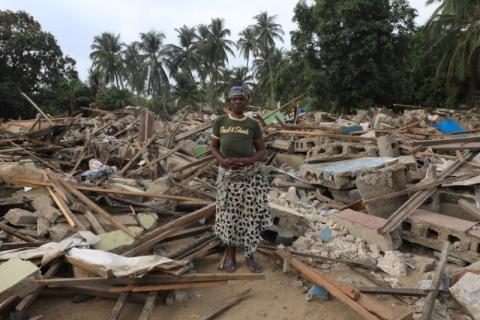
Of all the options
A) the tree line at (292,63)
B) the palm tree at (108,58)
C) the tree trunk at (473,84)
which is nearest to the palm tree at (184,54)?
the tree line at (292,63)

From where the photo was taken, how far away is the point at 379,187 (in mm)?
4195

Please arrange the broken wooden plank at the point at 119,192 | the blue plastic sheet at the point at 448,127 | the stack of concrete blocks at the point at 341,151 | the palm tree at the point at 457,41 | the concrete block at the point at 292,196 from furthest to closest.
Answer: the palm tree at the point at 457,41 → the blue plastic sheet at the point at 448,127 → the stack of concrete blocks at the point at 341,151 → the concrete block at the point at 292,196 → the broken wooden plank at the point at 119,192

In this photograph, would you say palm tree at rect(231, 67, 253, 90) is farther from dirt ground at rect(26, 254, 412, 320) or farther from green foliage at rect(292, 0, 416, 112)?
dirt ground at rect(26, 254, 412, 320)

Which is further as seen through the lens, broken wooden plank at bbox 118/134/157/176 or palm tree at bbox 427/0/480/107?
palm tree at bbox 427/0/480/107

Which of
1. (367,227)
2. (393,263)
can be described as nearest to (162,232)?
(367,227)

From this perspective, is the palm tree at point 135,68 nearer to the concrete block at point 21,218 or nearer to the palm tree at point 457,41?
the palm tree at point 457,41

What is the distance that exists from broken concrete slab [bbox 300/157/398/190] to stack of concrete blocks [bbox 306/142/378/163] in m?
0.23

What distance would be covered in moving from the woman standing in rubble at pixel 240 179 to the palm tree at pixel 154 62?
33.3 m

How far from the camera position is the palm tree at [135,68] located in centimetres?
3616

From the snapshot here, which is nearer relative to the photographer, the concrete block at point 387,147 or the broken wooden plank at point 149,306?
the broken wooden plank at point 149,306

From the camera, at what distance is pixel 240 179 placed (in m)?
3.29

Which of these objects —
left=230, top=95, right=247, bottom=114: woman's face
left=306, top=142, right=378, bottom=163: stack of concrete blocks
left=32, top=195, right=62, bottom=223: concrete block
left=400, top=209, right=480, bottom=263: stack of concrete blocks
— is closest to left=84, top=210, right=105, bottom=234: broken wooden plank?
left=32, top=195, right=62, bottom=223: concrete block

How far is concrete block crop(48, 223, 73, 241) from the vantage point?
11.4 ft

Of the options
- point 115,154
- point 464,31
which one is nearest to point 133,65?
point 464,31
